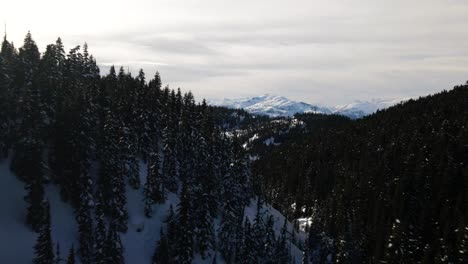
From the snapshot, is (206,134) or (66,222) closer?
(66,222)

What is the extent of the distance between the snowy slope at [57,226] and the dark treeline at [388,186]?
3944cm

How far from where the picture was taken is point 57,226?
65.1 meters

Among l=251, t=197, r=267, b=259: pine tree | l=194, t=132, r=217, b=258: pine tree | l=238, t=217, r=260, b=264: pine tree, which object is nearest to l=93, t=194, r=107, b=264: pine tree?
l=194, t=132, r=217, b=258: pine tree

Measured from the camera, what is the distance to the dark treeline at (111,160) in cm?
6519

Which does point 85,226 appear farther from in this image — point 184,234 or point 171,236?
point 184,234

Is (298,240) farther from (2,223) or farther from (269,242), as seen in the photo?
(2,223)

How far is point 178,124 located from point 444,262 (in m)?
58.5

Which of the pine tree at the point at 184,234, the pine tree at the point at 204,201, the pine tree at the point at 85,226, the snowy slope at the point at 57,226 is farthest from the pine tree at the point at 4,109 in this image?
the pine tree at the point at 204,201

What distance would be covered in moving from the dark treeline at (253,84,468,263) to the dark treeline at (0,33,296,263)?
25.6 metres

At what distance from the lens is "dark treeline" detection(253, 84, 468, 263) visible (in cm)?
8788

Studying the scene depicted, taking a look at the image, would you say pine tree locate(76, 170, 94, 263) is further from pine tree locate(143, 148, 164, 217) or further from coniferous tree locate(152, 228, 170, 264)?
pine tree locate(143, 148, 164, 217)

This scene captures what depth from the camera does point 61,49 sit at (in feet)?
314

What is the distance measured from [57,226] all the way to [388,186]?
283 feet

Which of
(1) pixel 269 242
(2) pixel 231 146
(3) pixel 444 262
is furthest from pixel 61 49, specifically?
(3) pixel 444 262
